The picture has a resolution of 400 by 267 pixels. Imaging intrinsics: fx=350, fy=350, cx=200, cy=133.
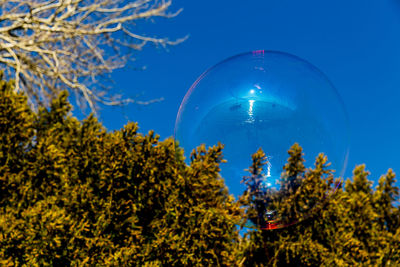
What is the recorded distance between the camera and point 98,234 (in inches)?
210

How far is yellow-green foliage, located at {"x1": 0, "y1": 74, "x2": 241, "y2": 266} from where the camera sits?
202 inches

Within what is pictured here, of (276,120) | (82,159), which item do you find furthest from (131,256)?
(276,120)

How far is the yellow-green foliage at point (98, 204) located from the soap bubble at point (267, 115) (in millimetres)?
2071

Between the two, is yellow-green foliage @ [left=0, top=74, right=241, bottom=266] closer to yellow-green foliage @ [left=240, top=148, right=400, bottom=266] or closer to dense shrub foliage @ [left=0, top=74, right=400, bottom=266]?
dense shrub foliage @ [left=0, top=74, right=400, bottom=266]

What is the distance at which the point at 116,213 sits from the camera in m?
5.58

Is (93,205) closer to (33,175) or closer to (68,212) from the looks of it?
(68,212)

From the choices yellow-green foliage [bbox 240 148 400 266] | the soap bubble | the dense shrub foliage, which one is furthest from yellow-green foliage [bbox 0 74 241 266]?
the soap bubble

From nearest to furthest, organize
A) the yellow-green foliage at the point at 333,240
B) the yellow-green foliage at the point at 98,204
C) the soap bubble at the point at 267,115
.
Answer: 1. the soap bubble at the point at 267,115
2. the yellow-green foliage at the point at 98,204
3. the yellow-green foliage at the point at 333,240

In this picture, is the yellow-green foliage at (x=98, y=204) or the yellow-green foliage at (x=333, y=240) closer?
the yellow-green foliage at (x=98, y=204)

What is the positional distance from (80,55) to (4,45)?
7.38 feet

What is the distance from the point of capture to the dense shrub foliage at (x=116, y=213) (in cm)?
517

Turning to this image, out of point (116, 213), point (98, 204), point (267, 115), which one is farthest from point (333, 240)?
point (267, 115)

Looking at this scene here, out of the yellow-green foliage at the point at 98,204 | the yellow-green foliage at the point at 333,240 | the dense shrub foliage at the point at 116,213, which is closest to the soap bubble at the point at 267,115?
the dense shrub foliage at the point at 116,213

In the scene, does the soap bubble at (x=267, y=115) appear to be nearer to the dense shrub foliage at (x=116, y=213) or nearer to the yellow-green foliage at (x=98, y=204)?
the dense shrub foliage at (x=116, y=213)
